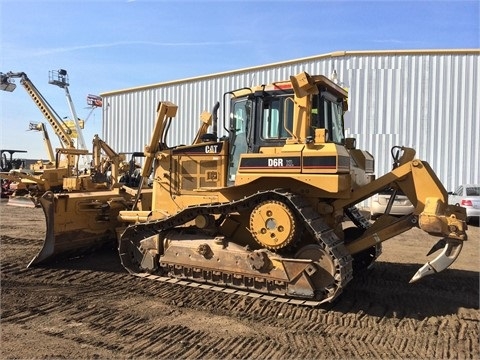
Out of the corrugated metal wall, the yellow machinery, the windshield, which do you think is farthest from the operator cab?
the corrugated metal wall

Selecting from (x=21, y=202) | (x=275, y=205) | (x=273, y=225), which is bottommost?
(x=21, y=202)

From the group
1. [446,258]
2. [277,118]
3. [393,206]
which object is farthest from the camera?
[393,206]

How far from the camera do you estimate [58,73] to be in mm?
33750

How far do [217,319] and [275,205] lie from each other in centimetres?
169

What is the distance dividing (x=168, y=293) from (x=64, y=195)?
10.1 feet

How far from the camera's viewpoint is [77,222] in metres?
8.40

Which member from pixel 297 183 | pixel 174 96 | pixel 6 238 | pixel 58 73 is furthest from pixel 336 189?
pixel 58 73

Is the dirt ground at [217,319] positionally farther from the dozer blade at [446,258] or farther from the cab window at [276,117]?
the cab window at [276,117]

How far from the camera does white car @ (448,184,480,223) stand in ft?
48.5

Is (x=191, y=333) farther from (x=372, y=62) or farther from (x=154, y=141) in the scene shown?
(x=372, y=62)

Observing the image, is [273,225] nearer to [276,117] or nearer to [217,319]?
[217,319]

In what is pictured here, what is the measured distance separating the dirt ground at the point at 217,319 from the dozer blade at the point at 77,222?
1.24 feet

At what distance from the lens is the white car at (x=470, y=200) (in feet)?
48.5

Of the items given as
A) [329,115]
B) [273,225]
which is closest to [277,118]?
[329,115]
